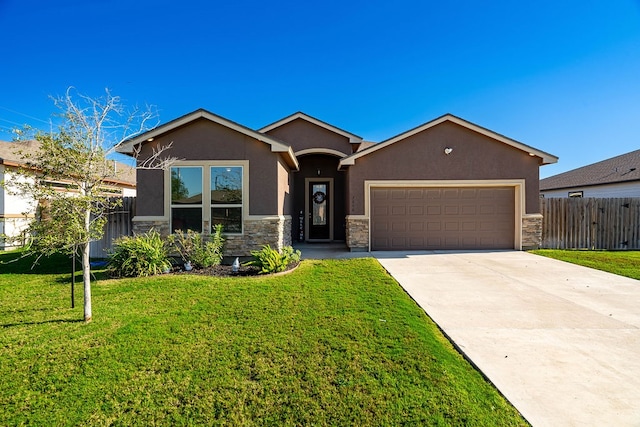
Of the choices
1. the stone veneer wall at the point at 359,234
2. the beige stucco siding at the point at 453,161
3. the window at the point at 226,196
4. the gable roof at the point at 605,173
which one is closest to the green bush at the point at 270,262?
the window at the point at 226,196

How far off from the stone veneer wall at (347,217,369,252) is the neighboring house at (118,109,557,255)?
36 millimetres

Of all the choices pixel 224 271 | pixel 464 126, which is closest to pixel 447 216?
pixel 464 126

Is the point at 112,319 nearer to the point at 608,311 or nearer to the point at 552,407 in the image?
the point at 552,407

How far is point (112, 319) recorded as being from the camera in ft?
13.5

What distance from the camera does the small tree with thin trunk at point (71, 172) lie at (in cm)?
372

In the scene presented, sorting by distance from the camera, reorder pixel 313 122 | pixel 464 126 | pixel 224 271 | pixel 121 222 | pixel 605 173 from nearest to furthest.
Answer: pixel 224 271
pixel 121 222
pixel 464 126
pixel 313 122
pixel 605 173

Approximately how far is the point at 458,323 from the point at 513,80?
11.1 meters

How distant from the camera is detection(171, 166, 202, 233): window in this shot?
8.06m

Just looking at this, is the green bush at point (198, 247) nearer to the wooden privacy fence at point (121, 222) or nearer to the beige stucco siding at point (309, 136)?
the wooden privacy fence at point (121, 222)

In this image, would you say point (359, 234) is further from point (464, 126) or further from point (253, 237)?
point (464, 126)

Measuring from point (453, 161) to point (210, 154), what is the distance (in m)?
8.21

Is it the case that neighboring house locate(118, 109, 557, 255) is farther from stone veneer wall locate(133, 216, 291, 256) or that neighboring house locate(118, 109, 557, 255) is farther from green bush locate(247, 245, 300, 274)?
green bush locate(247, 245, 300, 274)

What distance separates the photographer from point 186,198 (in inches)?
318

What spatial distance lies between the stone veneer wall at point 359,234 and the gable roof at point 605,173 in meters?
14.8
